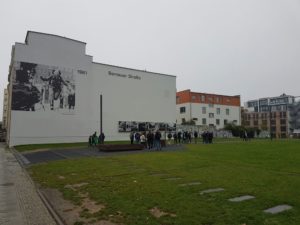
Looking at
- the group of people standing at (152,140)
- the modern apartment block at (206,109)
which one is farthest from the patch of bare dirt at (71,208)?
the modern apartment block at (206,109)

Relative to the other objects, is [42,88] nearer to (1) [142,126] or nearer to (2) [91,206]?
(1) [142,126]

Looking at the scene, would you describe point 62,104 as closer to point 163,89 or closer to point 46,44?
point 46,44

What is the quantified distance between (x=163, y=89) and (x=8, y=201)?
57.3 meters

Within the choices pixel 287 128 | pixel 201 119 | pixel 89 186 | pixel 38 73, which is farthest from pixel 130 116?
pixel 287 128

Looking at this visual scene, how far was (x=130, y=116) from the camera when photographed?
60.8 m

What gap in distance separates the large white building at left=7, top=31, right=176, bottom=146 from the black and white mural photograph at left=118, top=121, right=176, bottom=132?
0.11 meters

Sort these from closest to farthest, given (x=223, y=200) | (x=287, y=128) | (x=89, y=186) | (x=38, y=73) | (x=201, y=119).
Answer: (x=223, y=200) → (x=89, y=186) → (x=38, y=73) → (x=201, y=119) → (x=287, y=128)

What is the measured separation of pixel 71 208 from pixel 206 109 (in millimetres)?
90455

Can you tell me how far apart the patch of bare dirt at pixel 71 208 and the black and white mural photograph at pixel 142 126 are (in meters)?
48.3

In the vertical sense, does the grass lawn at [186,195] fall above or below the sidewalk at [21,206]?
above

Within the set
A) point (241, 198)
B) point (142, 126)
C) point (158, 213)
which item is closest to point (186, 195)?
point (241, 198)

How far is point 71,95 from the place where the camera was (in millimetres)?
52625

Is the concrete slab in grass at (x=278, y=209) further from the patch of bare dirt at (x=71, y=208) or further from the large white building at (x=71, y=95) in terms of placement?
the large white building at (x=71, y=95)

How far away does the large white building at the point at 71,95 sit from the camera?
48000mm
